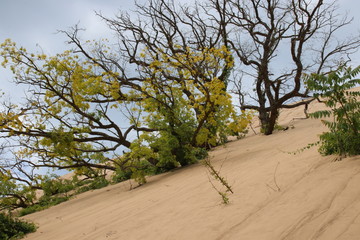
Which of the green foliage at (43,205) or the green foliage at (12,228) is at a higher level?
the green foliage at (43,205)

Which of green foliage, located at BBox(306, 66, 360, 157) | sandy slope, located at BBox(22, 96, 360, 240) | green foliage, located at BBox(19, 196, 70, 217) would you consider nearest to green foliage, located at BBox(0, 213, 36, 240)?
sandy slope, located at BBox(22, 96, 360, 240)

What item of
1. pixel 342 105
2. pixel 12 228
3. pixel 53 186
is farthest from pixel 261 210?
pixel 53 186

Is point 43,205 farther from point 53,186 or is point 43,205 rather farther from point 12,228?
point 12,228

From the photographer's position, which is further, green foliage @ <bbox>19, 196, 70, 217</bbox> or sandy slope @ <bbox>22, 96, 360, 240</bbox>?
green foliage @ <bbox>19, 196, 70, 217</bbox>

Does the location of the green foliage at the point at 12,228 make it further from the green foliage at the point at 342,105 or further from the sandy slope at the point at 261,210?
the green foliage at the point at 342,105

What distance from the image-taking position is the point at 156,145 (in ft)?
30.8

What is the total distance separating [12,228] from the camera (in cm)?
550

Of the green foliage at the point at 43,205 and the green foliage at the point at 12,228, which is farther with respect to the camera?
the green foliage at the point at 43,205

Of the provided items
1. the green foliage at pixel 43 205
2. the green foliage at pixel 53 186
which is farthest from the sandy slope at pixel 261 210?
the green foliage at pixel 53 186

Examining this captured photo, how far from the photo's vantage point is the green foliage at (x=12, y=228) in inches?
208

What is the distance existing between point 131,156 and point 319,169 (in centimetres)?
591

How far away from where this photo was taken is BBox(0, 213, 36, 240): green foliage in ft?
17.3

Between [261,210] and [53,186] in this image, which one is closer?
[261,210]

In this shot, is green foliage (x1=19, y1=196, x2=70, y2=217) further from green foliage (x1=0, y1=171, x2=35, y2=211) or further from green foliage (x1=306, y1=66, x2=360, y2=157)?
green foliage (x1=306, y1=66, x2=360, y2=157)
